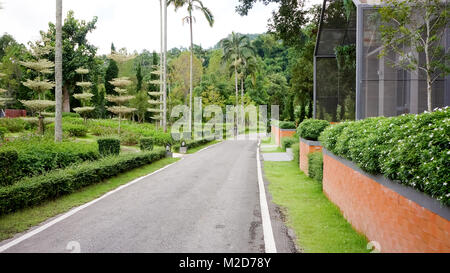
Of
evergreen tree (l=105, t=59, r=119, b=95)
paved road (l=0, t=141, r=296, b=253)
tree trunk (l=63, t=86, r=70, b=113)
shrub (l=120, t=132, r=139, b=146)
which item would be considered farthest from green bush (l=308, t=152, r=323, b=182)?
evergreen tree (l=105, t=59, r=119, b=95)

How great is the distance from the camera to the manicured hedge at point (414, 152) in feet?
10.9

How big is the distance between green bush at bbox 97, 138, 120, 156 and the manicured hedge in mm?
11714

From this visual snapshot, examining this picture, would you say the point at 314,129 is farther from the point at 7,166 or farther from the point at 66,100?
the point at 66,100

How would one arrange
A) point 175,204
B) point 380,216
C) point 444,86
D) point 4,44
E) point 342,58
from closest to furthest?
point 380,216 → point 175,204 → point 444,86 → point 342,58 → point 4,44

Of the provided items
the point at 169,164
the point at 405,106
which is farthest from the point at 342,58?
the point at 169,164

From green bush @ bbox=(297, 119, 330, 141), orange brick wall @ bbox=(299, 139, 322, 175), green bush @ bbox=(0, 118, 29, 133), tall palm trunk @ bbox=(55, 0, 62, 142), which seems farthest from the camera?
green bush @ bbox=(0, 118, 29, 133)

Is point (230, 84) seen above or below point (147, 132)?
above

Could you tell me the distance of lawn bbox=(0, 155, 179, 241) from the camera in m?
6.39

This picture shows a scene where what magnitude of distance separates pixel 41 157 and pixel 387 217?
10027 mm

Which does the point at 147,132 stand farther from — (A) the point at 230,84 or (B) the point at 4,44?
(B) the point at 4,44

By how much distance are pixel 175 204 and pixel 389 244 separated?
204 inches

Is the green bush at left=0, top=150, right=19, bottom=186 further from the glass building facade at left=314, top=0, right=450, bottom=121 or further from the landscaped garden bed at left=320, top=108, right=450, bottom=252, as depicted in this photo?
the glass building facade at left=314, top=0, right=450, bottom=121

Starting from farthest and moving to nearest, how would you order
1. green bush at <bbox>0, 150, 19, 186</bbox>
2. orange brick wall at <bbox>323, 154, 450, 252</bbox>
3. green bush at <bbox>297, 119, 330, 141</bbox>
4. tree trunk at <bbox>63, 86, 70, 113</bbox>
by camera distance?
tree trunk at <bbox>63, 86, 70, 113</bbox>, green bush at <bbox>297, 119, 330, 141</bbox>, green bush at <bbox>0, 150, 19, 186</bbox>, orange brick wall at <bbox>323, 154, 450, 252</bbox>

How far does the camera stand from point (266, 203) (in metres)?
8.76
